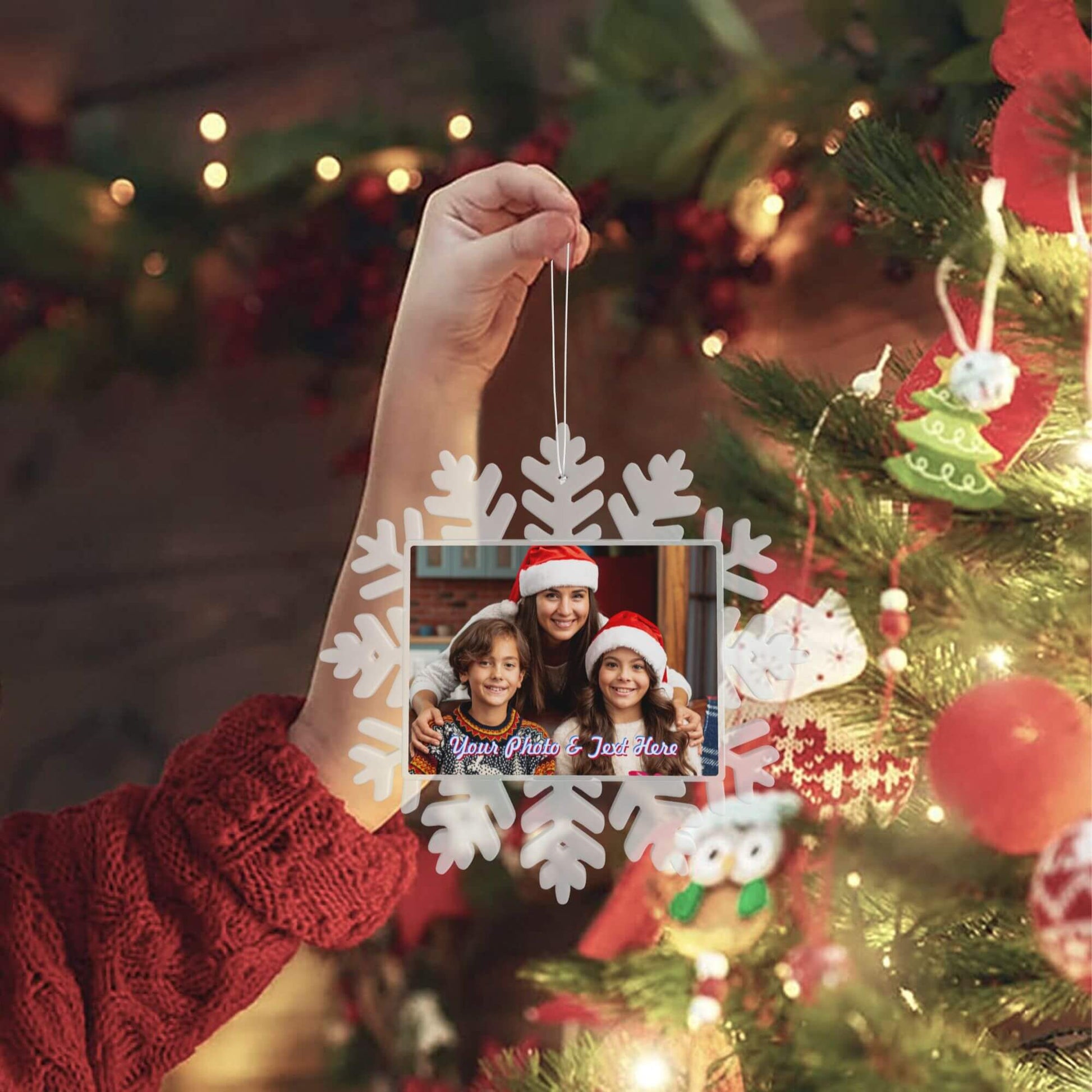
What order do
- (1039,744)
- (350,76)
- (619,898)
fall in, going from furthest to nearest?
1. (350,76)
2. (619,898)
3. (1039,744)

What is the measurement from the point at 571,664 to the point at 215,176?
48cm

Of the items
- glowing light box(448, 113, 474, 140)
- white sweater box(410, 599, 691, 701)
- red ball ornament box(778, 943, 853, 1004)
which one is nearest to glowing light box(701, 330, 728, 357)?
glowing light box(448, 113, 474, 140)

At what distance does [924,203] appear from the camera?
552mm

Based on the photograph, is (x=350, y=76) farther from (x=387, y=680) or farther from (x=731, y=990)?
(x=731, y=990)

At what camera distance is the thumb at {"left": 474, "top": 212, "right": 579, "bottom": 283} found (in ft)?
2.31

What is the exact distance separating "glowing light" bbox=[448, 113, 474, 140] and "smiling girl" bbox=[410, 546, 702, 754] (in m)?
0.36

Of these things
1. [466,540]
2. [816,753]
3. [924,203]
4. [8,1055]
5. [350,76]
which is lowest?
[8,1055]

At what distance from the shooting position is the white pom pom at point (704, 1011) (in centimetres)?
57

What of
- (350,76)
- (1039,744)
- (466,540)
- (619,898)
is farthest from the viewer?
(350,76)

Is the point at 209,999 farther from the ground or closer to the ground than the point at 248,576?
closer to the ground

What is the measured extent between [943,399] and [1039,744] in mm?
147

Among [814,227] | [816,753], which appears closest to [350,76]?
[814,227]

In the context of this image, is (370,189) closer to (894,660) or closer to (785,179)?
(785,179)

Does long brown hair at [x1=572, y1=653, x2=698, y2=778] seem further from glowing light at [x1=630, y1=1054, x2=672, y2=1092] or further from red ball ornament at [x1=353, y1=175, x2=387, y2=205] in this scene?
red ball ornament at [x1=353, y1=175, x2=387, y2=205]
